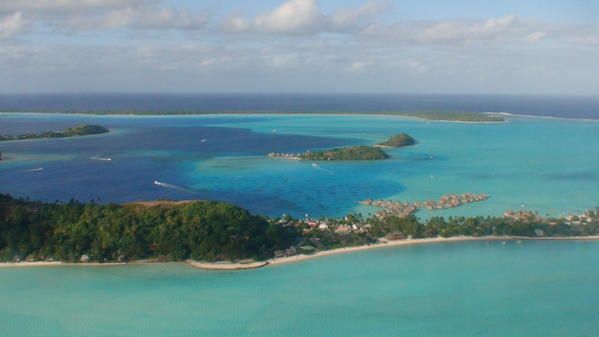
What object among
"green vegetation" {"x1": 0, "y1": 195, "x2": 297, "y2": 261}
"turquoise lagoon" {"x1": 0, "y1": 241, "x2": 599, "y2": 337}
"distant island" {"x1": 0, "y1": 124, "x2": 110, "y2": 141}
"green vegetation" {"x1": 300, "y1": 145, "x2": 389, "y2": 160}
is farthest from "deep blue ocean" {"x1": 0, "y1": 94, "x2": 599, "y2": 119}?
"green vegetation" {"x1": 0, "y1": 195, "x2": 297, "y2": 261}

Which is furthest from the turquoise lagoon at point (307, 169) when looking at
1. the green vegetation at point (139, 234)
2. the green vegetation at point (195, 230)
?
the green vegetation at point (139, 234)

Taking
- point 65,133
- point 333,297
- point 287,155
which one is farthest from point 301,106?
point 333,297

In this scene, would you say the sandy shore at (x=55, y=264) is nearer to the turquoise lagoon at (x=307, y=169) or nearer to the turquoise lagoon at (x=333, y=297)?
the turquoise lagoon at (x=333, y=297)

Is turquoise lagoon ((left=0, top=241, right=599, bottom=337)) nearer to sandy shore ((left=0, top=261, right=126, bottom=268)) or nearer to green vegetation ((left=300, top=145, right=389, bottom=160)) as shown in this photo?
sandy shore ((left=0, top=261, right=126, bottom=268))

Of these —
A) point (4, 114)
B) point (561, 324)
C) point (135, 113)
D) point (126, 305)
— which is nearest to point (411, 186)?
point (561, 324)

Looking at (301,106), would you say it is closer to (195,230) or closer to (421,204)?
(421,204)

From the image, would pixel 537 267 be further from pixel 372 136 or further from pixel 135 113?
pixel 135 113
